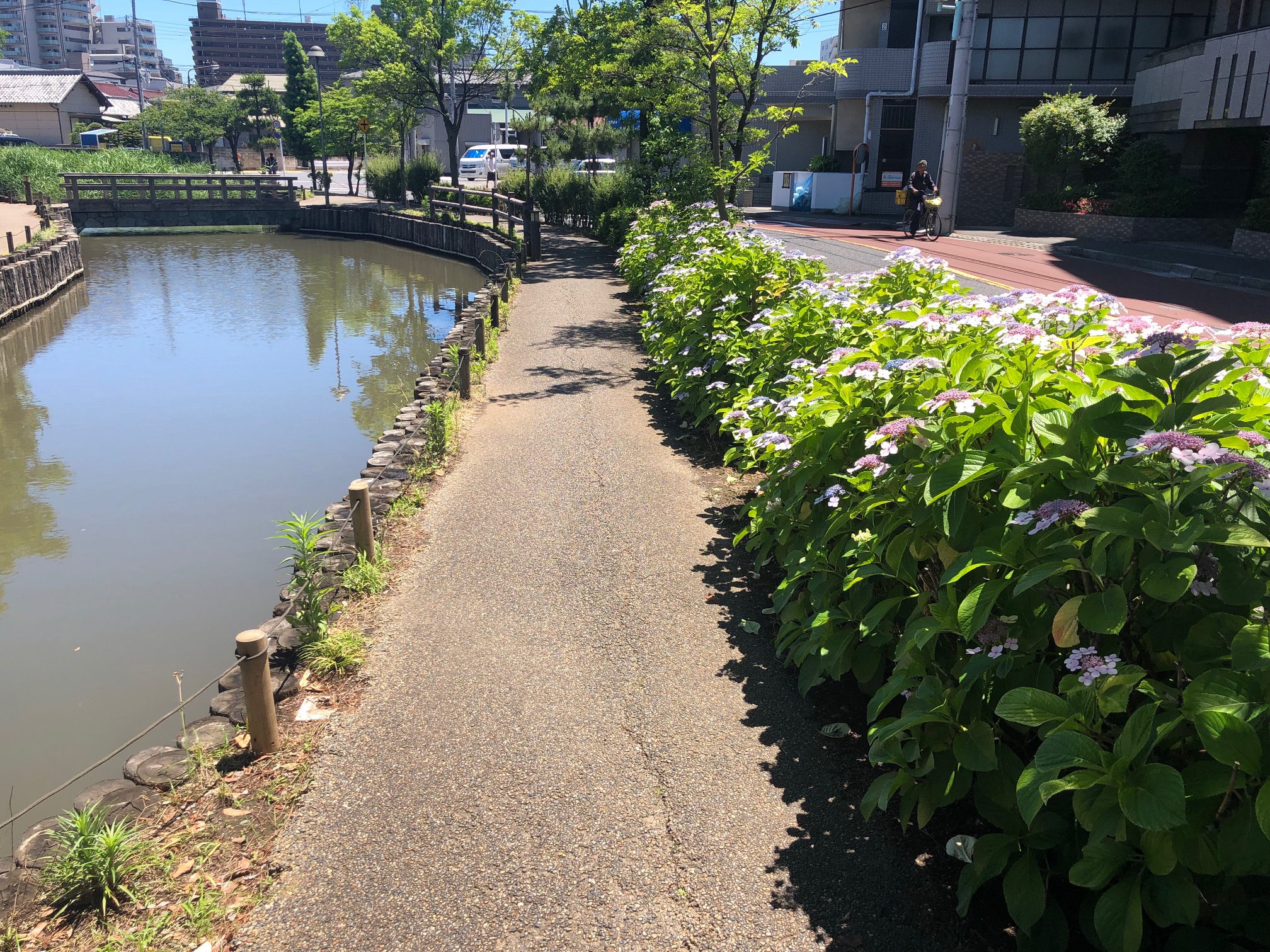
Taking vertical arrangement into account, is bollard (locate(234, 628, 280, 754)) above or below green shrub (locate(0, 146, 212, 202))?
below

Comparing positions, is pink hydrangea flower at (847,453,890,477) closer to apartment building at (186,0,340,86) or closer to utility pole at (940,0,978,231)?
utility pole at (940,0,978,231)

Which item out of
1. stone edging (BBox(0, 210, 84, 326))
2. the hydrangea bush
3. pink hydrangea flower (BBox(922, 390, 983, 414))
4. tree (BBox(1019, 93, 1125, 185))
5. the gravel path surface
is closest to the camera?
the hydrangea bush

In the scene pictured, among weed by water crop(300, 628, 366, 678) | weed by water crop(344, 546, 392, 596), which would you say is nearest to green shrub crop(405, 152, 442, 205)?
weed by water crop(344, 546, 392, 596)

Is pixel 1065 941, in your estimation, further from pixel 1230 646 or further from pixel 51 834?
pixel 51 834

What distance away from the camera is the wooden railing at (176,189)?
34.6 meters

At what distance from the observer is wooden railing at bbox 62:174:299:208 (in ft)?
113

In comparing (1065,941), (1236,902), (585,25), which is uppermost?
(585,25)

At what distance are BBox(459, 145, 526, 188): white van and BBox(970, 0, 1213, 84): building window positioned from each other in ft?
69.9

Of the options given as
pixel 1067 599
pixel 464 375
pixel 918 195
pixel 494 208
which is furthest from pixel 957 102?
pixel 1067 599

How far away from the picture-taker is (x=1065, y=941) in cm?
272

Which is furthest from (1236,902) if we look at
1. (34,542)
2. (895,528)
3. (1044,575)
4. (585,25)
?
(585,25)

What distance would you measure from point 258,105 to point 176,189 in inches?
1626

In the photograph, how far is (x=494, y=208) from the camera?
27.5 metres

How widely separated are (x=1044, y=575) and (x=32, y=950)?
3.54m
